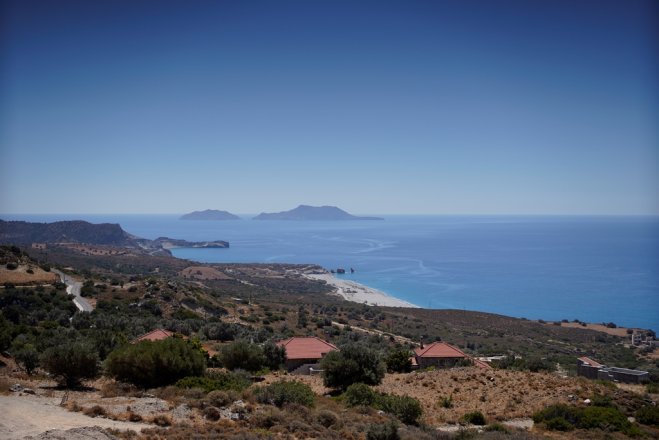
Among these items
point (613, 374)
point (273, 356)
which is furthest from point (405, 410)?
point (613, 374)

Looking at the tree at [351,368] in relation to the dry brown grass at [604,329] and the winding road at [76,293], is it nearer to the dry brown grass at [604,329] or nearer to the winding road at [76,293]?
the winding road at [76,293]

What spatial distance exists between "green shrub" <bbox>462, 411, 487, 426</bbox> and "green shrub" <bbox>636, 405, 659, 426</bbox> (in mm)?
4518

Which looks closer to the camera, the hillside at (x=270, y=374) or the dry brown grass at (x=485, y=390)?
the hillside at (x=270, y=374)

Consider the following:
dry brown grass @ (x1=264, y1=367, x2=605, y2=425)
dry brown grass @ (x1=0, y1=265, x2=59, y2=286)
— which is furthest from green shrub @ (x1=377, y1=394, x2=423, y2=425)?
dry brown grass @ (x1=0, y1=265, x2=59, y2=286)

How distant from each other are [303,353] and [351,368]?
611cm

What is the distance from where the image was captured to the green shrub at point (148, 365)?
14172mm

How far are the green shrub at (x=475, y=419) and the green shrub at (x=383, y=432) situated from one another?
12.9ft

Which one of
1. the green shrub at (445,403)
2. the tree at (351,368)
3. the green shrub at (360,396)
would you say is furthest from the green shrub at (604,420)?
the tree at (351,368)

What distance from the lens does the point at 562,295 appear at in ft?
305

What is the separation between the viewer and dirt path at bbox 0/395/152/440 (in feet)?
28.2

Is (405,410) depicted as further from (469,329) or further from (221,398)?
(469,329)

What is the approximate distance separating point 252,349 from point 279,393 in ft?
23.0

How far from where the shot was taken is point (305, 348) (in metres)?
23.2

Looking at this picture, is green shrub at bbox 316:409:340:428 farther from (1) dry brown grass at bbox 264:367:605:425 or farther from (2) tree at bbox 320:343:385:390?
(2) tree at bbox 320:343:385:390
